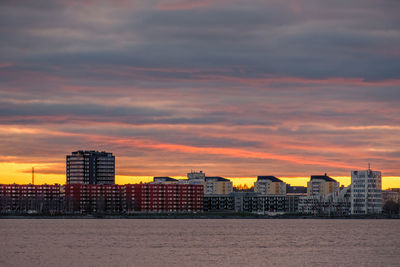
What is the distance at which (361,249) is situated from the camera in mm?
117312

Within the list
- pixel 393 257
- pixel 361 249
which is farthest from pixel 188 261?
pixel 361 249

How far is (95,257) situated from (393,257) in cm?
3674

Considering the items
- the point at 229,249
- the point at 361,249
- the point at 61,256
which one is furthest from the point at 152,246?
the point at 361,249

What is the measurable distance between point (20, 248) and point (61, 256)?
17.4m

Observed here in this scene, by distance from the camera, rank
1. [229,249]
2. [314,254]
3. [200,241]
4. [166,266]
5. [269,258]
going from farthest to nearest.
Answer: [200,241]
[229,249]
[314,254]
[269,258]
[166,266]

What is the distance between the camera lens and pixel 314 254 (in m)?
105

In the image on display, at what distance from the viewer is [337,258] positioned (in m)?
100

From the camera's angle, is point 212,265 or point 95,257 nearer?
point 212,265

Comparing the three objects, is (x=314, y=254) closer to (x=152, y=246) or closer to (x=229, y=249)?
(x=229, y=249)

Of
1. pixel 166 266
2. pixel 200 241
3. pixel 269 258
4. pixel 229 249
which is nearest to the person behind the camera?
pixel 166 266

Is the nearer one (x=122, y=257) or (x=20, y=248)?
(x=122, y=257)

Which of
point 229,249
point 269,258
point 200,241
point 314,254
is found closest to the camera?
point 269,258

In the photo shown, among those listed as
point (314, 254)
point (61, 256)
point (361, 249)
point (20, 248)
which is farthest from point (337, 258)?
point (20, 248)

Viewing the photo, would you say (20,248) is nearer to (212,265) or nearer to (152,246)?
(152,246)
